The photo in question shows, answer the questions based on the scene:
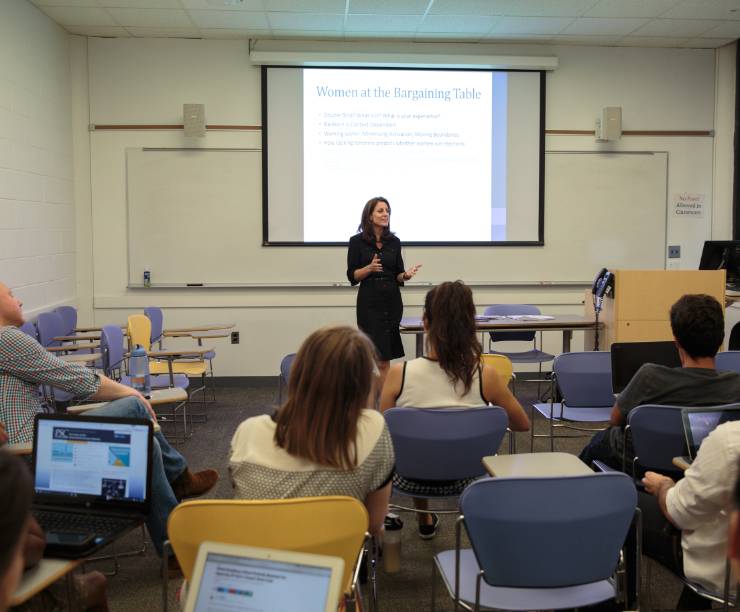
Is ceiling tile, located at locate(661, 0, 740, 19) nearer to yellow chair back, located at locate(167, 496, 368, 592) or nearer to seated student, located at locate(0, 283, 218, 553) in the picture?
seated student, located at locate(0, 283, 218, 553)

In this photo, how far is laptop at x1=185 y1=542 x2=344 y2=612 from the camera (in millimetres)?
1435

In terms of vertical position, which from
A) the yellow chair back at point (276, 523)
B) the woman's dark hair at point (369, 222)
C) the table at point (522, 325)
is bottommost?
the yellow chair back at point (276, 523)

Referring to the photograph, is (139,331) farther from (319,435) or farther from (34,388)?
(319,435)

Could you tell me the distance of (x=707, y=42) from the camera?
7.22 metres

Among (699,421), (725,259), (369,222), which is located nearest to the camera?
(699,421)

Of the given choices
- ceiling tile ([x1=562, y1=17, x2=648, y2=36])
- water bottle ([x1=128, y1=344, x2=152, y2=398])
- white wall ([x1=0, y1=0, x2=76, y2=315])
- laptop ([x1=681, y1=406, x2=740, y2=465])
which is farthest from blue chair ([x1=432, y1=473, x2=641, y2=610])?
ceiling tile ([x1=562, y1=17, x2=648, y2=36])

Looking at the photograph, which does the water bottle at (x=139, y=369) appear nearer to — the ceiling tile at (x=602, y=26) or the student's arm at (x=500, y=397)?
the student's arm at (x=500, y=397)

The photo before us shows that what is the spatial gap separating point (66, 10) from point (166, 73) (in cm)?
105

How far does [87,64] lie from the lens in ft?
22.8

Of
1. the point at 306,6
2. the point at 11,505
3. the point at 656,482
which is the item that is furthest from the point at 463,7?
the point at 11,505

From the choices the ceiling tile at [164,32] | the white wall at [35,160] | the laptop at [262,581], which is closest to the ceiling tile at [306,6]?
the ceiling tile at [164,32]

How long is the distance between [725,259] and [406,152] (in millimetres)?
2971

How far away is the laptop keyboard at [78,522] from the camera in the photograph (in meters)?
2.11

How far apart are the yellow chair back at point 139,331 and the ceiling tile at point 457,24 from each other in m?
3.46
